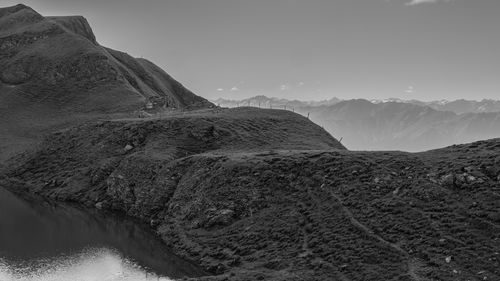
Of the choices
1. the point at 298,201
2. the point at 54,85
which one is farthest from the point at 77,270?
the point at 54,85

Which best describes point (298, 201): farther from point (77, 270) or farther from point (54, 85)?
point (54, 85)

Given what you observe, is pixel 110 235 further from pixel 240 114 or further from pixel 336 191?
pixel 240 114

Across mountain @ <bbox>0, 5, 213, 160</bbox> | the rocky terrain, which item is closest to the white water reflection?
the rocky terrain

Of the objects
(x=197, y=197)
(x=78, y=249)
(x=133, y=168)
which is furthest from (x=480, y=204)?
(x=133, y=168)

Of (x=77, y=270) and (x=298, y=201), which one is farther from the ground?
(x=298, y=201)

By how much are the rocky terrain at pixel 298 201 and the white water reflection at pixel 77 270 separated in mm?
8082

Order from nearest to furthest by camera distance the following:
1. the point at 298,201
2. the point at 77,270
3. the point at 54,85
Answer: the point at 77,270, the point at 298,201, the point at 54,85

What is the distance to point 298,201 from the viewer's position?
62.4 m

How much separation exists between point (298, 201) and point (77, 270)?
100 feet

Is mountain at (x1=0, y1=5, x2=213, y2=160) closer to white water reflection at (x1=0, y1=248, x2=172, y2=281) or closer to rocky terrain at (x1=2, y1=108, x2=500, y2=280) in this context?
rocky terrain at (x1=2, y1=108, x2=500, y2=280)

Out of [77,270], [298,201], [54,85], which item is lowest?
[77,270]

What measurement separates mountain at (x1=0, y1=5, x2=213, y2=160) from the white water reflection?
300ft

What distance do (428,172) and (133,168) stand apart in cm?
5420

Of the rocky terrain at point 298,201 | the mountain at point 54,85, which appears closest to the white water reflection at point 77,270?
the rocky terrain at point 298,201
